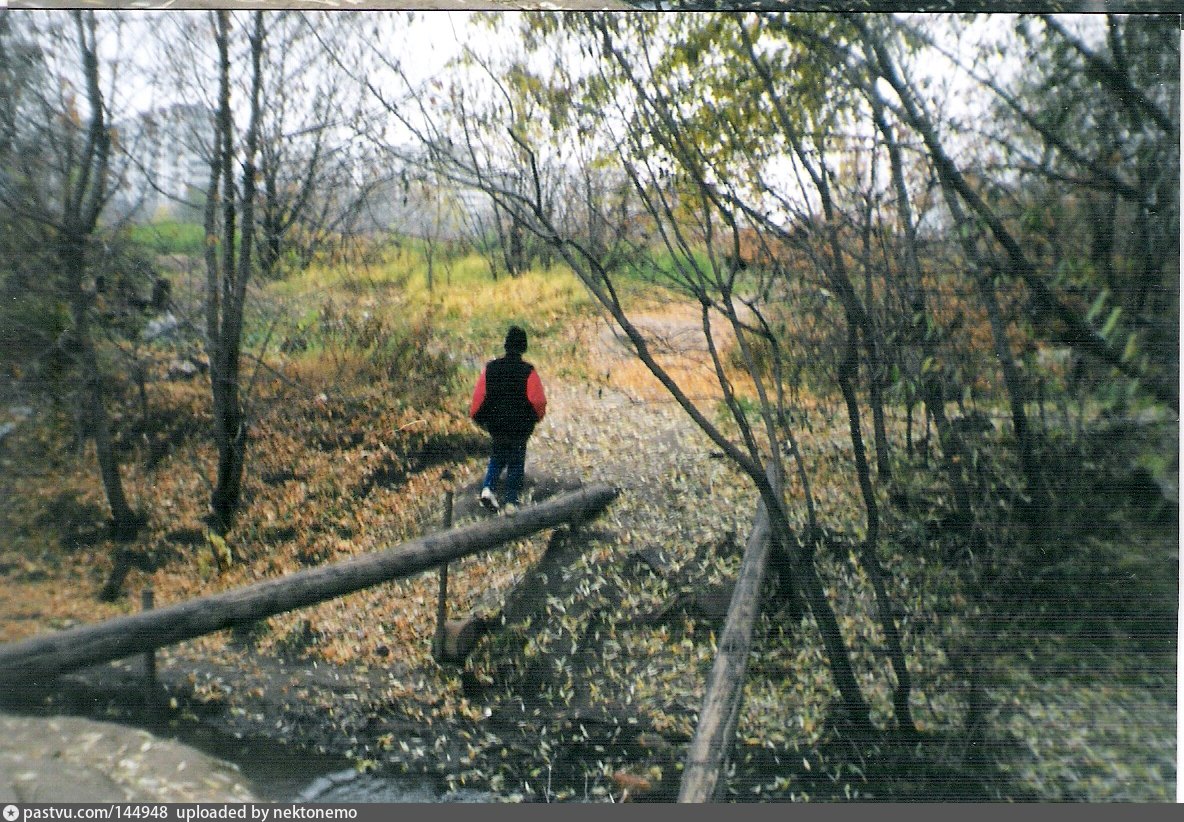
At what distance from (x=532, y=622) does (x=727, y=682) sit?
2.73 feet

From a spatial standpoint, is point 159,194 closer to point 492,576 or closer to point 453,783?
point 492,576

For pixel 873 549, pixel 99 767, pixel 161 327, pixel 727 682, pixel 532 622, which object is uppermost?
pixel 161 327

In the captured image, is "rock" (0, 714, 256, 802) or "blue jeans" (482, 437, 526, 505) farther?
"blue jeans" (482, 437, 526, 505)

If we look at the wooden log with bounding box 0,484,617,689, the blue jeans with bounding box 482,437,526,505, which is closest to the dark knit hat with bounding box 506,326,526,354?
the blue jeans with bounding box 482,437,526,505

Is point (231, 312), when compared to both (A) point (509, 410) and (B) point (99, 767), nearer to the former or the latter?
(A) point (509, 410)

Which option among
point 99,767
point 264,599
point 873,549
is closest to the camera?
point 99,767

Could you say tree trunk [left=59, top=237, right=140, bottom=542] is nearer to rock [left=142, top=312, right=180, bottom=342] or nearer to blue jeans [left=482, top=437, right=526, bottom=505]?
rock [left=142, top=312, right=180, bottom=342]

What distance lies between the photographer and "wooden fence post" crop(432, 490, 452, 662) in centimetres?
369

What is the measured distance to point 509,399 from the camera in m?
3.80

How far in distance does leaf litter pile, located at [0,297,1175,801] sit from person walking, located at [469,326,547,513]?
58mm

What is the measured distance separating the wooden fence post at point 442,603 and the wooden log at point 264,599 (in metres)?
0.05

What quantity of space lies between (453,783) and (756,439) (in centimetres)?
187

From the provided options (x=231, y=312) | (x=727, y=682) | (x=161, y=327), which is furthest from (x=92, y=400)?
(x=727, y=682)

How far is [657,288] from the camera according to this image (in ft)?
12.6
